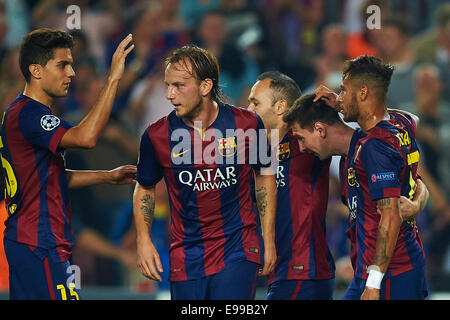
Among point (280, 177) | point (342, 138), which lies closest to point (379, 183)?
point (342, 138)

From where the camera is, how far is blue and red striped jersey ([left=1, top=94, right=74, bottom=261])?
16.0 ft

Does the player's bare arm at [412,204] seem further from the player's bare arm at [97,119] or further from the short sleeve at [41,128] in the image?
the short sleeve at [41,128]

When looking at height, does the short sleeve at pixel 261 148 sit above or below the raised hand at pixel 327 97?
below

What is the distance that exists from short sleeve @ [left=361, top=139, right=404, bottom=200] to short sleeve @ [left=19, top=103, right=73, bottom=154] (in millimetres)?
1764

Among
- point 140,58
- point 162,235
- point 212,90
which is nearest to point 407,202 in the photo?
point 212,90

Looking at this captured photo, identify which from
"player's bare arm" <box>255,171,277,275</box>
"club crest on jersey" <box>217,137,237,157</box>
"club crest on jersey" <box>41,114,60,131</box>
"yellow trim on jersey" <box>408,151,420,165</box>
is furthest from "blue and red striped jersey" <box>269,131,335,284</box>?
"club crest on jersey" <box>41,114,60,131</box>

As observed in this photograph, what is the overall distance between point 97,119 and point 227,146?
811mm

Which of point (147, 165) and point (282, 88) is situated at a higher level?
point (282, 88)

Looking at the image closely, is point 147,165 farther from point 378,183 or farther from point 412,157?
point 412,157

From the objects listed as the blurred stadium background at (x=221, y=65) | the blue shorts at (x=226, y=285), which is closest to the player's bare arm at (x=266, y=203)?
the blue shorts at (x=226, y=285)

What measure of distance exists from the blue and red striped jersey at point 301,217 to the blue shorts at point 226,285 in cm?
58

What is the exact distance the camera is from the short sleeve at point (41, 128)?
487cm

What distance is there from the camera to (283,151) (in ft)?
18.5

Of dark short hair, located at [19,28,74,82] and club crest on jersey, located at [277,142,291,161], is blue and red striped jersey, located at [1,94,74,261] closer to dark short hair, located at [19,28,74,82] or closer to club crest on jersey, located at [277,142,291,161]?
dark short hair, located at [19,28,74,82]
